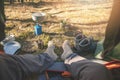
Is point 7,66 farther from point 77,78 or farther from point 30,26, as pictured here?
point 30,26

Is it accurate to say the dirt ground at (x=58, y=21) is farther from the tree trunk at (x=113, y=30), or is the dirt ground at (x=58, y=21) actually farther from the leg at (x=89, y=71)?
the leg at (x=89, y=71)

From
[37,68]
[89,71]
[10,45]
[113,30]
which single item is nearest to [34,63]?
[37,68]

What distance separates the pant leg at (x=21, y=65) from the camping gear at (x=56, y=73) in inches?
2.1

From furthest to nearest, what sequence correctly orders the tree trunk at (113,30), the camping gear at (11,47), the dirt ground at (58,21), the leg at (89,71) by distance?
1. the dirt ground at (58,21)
2. the camping gear at (11,47)
3. the tree trunk at (113,30)
4. the leg at (89,71)

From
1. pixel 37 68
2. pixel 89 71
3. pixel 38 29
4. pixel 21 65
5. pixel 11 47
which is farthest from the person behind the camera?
pixel 38 29

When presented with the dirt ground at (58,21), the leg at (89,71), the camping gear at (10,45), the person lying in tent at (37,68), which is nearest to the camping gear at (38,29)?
the dirt ground at (58,21)

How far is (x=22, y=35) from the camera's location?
4.34 meters

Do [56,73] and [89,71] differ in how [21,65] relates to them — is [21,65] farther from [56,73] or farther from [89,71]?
[89,71]

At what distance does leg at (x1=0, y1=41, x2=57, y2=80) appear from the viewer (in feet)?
8.02

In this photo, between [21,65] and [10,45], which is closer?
[21,65]

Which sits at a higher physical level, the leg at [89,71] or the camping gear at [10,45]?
the leg at [89,71]

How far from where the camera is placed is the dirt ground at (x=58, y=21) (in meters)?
4.20

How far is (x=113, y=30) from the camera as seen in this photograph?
9.36 ft

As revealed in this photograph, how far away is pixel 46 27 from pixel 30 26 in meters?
0.27
